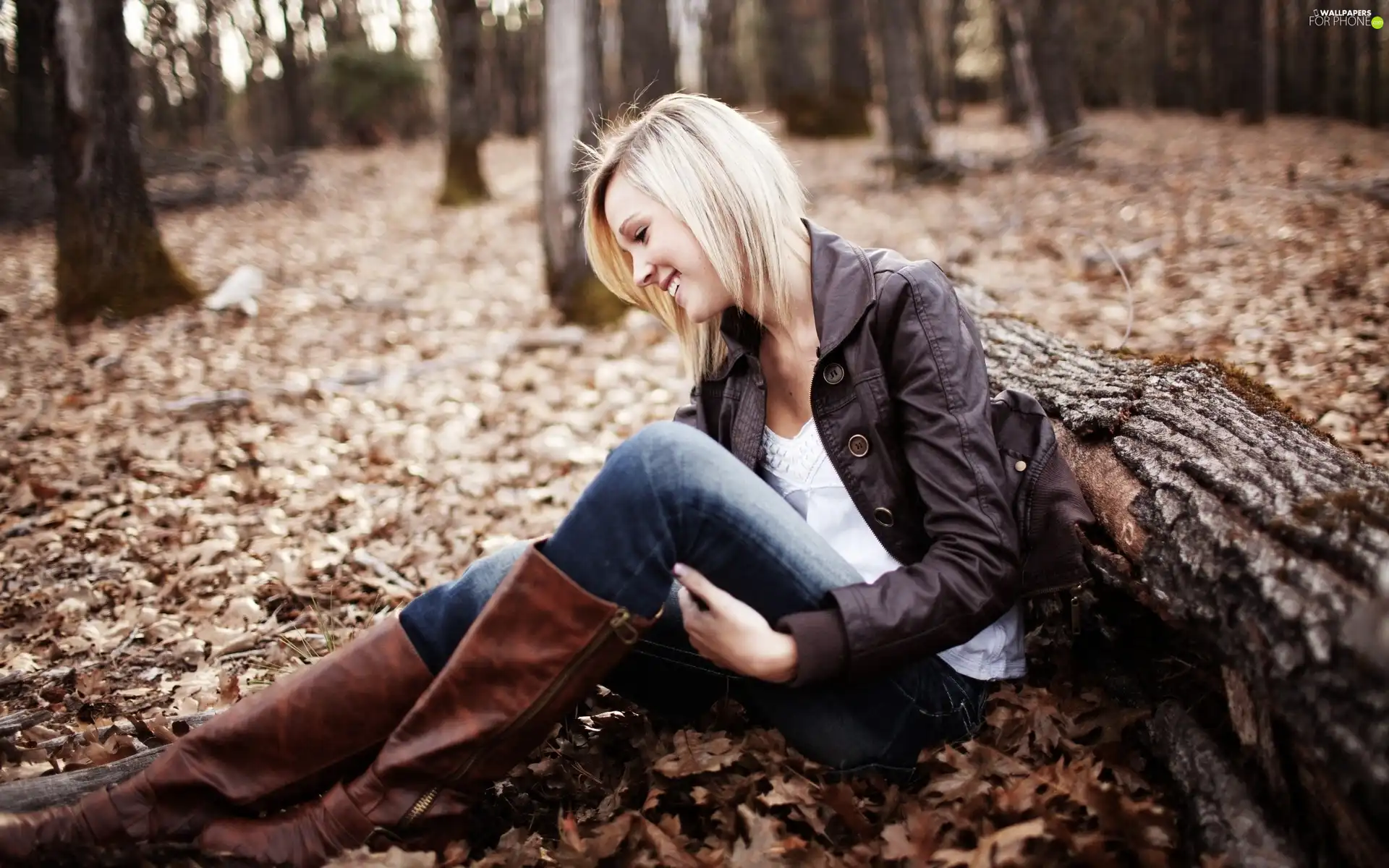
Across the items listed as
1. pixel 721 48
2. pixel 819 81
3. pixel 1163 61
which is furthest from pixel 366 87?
pixel 1163 61

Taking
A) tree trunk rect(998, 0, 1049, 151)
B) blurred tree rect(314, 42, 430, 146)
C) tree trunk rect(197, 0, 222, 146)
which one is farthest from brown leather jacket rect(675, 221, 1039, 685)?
tree trunk rect(197, 0, 222, 146)

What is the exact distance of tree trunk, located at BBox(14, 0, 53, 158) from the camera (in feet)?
35.4

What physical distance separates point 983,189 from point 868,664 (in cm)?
869

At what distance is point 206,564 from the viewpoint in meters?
3.59

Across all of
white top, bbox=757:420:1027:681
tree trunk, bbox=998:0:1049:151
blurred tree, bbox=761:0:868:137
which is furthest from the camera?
blurred tree, bbox=761:0:868:137

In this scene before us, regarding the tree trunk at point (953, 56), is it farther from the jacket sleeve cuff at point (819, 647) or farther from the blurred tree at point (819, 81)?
the jacket sleeve cuff at point (819, 647)

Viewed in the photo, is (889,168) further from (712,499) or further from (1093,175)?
(712,499)

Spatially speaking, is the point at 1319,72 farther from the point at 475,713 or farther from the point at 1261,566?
the point at 475,713

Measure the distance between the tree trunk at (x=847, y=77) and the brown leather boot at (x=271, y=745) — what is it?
47.2ft

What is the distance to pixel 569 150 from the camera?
6.13 metres

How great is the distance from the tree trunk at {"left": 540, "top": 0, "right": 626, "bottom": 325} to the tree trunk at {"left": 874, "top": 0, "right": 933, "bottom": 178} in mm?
5265

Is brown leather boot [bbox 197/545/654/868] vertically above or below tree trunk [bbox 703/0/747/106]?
below

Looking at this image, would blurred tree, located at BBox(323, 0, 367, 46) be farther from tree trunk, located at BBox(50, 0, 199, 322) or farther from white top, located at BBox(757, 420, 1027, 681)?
white top, located at BBox(757, 420, 1027, 681)

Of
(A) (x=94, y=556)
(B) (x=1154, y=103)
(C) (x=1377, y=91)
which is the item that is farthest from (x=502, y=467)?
(B) (x=1154, y=103)
